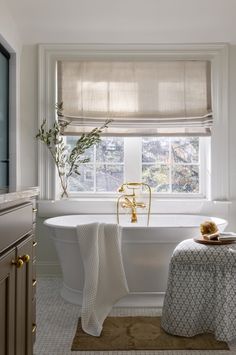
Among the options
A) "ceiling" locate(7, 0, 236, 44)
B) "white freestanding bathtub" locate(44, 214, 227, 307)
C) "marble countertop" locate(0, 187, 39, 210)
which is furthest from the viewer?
"ceiling" locate(7, 0, 236, 44)

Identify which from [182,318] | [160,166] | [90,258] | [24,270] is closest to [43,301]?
[90,258]

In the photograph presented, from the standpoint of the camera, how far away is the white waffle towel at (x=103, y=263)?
2334 millimetres

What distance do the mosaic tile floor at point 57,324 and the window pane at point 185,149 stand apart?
162cm

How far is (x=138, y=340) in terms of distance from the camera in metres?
2.07

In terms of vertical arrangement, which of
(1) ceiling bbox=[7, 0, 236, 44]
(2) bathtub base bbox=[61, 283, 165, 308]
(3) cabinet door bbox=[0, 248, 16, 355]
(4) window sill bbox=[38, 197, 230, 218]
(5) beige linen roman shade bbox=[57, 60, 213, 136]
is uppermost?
(1) ceiling bbox=[7, 0, 236, 44]

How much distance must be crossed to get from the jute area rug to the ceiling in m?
2.55

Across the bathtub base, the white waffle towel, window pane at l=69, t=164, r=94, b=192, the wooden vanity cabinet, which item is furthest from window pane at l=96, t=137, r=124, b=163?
the wooden vanity cabinet

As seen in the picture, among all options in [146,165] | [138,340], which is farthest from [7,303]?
Answer: [146,165]

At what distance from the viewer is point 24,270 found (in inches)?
52.9

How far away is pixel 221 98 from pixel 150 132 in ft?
2.48

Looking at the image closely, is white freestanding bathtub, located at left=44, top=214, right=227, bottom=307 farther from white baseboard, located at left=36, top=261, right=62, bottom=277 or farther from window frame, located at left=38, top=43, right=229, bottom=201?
window frame, located at left=38, top=43, right=229, bottom=201

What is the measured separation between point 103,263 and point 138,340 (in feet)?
1.85

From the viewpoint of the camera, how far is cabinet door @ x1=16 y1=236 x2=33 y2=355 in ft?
4.11

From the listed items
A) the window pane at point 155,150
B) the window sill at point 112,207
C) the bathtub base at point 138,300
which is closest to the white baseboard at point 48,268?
the window sill at point 112,207
